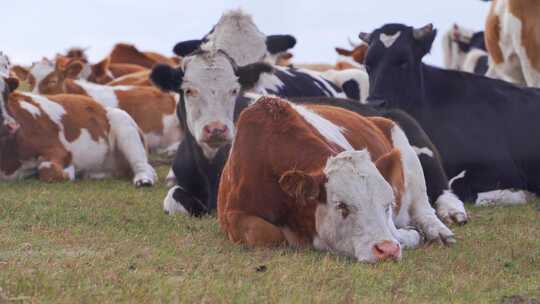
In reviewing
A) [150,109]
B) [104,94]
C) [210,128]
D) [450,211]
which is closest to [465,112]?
[450,211]

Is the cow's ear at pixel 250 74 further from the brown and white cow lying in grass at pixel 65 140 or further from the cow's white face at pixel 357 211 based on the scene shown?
the cow's white face at pixel 357 211

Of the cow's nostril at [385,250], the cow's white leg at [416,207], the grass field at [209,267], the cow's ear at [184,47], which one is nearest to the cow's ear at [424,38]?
the cow's ear at [184,47]

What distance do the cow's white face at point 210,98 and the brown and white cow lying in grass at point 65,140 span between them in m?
2.29

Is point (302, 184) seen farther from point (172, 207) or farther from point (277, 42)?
point (277, 42)

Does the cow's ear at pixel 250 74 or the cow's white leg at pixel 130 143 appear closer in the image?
the cow's ear at pixel 250 74

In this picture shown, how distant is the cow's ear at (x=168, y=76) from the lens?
10203mm

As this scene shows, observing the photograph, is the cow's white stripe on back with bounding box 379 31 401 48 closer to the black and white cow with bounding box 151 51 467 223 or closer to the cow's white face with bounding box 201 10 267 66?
the cow's white face with bounding box 201 10 267 66

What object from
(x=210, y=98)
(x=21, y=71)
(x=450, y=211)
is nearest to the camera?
(x=450, y=211)

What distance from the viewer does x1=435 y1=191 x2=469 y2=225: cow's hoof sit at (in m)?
9.14

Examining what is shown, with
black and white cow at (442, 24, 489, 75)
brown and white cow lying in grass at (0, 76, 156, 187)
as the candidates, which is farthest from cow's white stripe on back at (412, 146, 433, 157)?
black and white cow at (442, 24, 489, 75)

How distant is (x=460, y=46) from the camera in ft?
85.9

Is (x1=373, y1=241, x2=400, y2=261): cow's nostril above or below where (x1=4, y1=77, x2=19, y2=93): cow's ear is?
above

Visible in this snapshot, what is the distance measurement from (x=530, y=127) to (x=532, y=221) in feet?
8.08

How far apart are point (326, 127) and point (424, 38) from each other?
4749 millimetres
